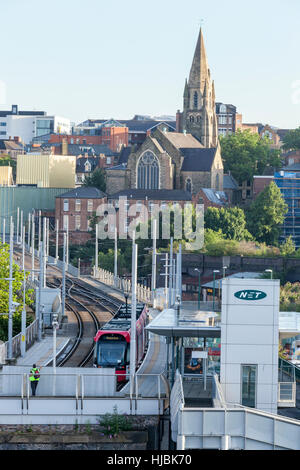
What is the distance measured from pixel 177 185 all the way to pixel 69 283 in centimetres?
6437

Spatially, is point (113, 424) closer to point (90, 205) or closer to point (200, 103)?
point (90, 205)

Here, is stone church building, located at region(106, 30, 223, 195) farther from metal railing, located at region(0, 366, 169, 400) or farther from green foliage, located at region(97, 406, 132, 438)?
green foliage, located at region(97, 406, 132, 438)

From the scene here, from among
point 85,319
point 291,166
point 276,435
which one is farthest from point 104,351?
point 291,166

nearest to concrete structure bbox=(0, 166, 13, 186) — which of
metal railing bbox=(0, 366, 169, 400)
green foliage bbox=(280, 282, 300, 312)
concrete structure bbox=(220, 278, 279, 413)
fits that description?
green foliage bbox=(280, 282, 300, 312)

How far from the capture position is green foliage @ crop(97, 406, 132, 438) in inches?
1471

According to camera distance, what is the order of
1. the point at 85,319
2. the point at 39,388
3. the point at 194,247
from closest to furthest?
the point at 39,388
the point at 85,319
the point at 194,247

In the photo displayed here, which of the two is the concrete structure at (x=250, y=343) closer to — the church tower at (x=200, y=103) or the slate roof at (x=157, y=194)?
the slate roof at (x=157, y=194)

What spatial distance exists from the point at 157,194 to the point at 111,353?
103123 mm

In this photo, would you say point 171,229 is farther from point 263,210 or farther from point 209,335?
point 209,335

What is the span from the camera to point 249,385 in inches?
1405

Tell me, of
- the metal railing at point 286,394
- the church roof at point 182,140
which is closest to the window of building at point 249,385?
the metal railing at point 286,394

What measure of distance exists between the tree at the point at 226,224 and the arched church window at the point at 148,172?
26539 mm

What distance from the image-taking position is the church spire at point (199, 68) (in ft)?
593
